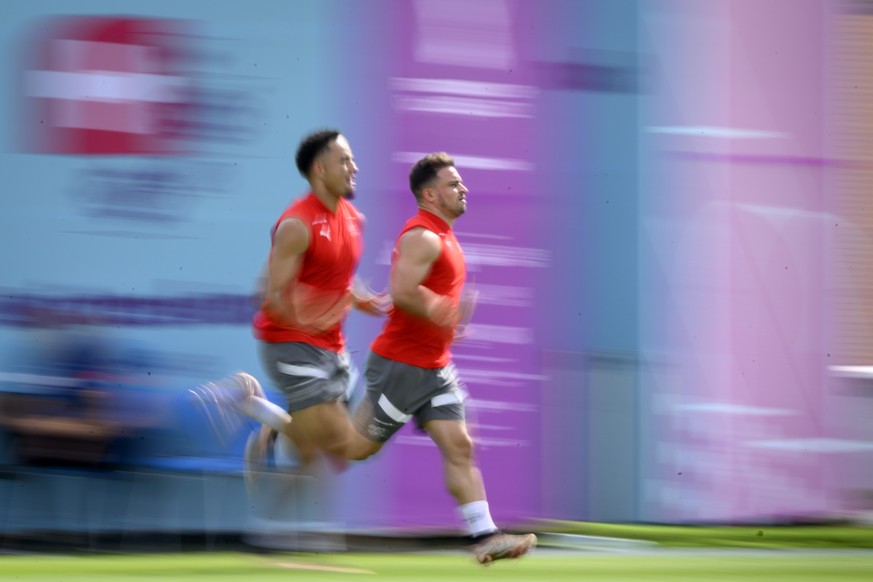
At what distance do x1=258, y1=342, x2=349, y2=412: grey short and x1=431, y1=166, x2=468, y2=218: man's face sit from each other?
78 centimetres

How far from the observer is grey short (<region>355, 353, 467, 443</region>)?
18.8 feet

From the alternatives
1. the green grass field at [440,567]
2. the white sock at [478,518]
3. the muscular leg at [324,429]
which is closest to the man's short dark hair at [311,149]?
the muscular leg at [324,429]

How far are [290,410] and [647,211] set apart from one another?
2.57m

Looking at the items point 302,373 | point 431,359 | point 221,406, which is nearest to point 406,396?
point 431,359

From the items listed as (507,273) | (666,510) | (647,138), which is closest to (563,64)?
(647,138)

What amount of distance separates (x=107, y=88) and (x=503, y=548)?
317cm

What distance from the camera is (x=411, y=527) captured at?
7.36m

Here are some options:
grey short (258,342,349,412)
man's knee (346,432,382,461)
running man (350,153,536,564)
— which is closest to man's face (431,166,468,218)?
running man (350,153,536,564)

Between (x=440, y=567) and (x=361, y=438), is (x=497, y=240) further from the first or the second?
(x=440, y=567)

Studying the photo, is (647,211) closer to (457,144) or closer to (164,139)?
(457,144)

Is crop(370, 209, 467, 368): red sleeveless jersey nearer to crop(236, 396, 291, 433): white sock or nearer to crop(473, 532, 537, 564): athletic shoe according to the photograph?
crop(236, 396, 291, 433): white sock

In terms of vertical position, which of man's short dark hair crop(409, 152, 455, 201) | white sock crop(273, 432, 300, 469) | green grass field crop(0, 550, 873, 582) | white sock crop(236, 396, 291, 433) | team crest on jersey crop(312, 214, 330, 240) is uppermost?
man's short dark hair crop(409, 152, 455, 201)

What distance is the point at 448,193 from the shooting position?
5.87 meters

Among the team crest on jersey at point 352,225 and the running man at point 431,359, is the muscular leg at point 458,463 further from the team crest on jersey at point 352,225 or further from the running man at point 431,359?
the team crest on jersey at point 352,225
